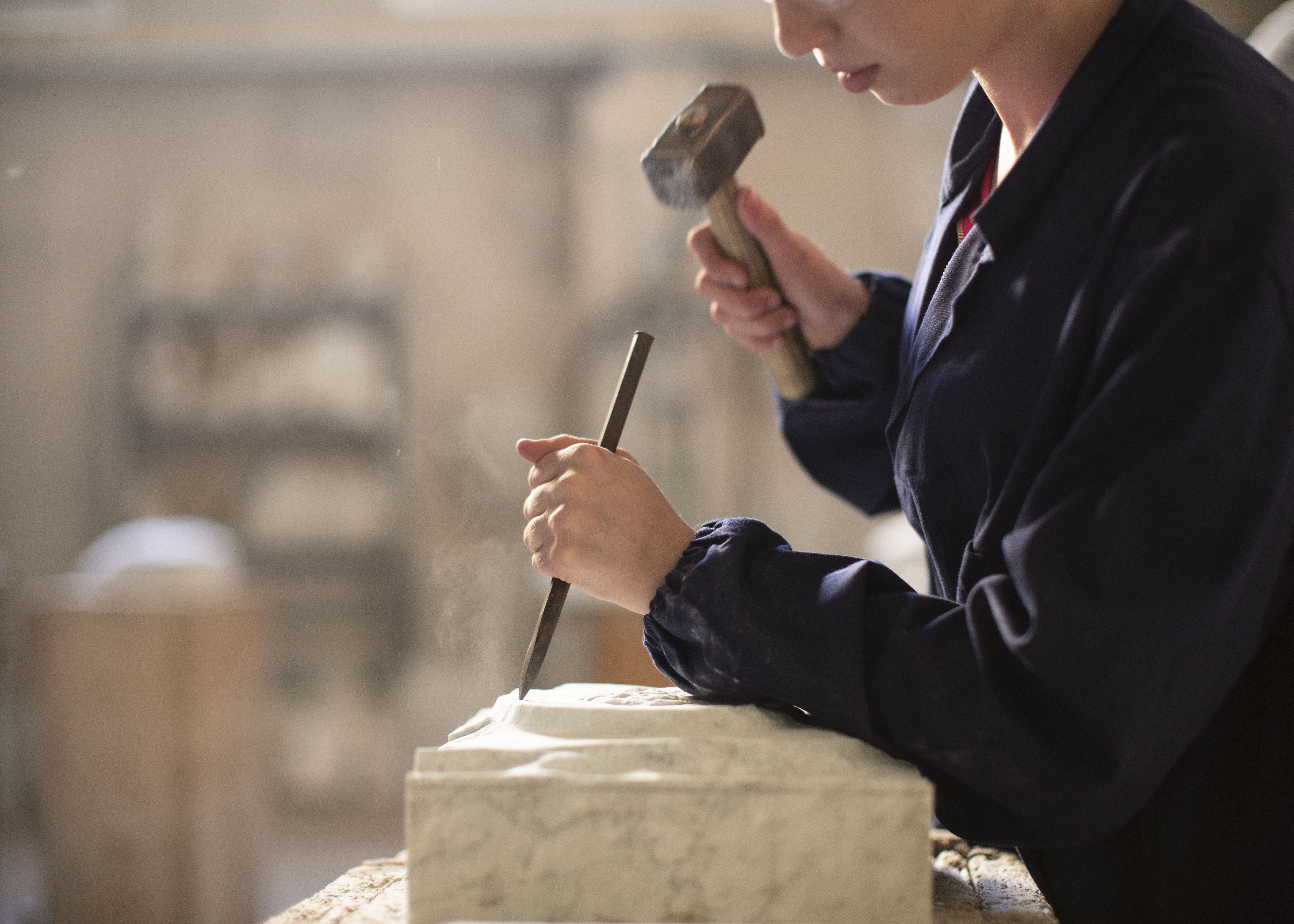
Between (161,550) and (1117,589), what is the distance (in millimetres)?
3131

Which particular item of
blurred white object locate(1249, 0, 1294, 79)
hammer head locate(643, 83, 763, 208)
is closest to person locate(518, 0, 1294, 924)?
hammer head locate(643, 83, 763, 208)

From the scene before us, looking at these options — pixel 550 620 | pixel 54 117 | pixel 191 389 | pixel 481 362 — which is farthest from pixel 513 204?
pixel 550 620

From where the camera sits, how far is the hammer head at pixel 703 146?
1.01 metres

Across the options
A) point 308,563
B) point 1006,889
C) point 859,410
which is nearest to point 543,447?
point 859,410

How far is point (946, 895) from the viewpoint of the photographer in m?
0.89

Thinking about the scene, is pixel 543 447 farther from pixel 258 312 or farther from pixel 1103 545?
pixel 258 312

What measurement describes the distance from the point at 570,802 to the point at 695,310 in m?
3.44

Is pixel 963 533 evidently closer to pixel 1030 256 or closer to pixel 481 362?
pixel 1030 256

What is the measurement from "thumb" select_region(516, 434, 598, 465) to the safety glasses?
40 cm

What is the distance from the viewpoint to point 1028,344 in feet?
2.47

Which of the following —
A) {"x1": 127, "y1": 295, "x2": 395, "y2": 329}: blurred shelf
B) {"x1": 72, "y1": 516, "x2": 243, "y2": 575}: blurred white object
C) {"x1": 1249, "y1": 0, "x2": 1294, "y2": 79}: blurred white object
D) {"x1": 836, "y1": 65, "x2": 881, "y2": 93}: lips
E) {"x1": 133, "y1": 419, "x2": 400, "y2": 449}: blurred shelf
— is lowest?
{"x1": 72, "y1": 516, "x2": 243, "y2": 575}: blurred white object

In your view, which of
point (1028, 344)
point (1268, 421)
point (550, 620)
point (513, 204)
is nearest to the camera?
point (1268, 421)

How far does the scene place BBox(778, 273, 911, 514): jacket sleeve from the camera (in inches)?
45.4

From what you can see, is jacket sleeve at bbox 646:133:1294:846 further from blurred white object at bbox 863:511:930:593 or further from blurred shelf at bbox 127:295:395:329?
blurred shelf at bbox 127:295:395:329
